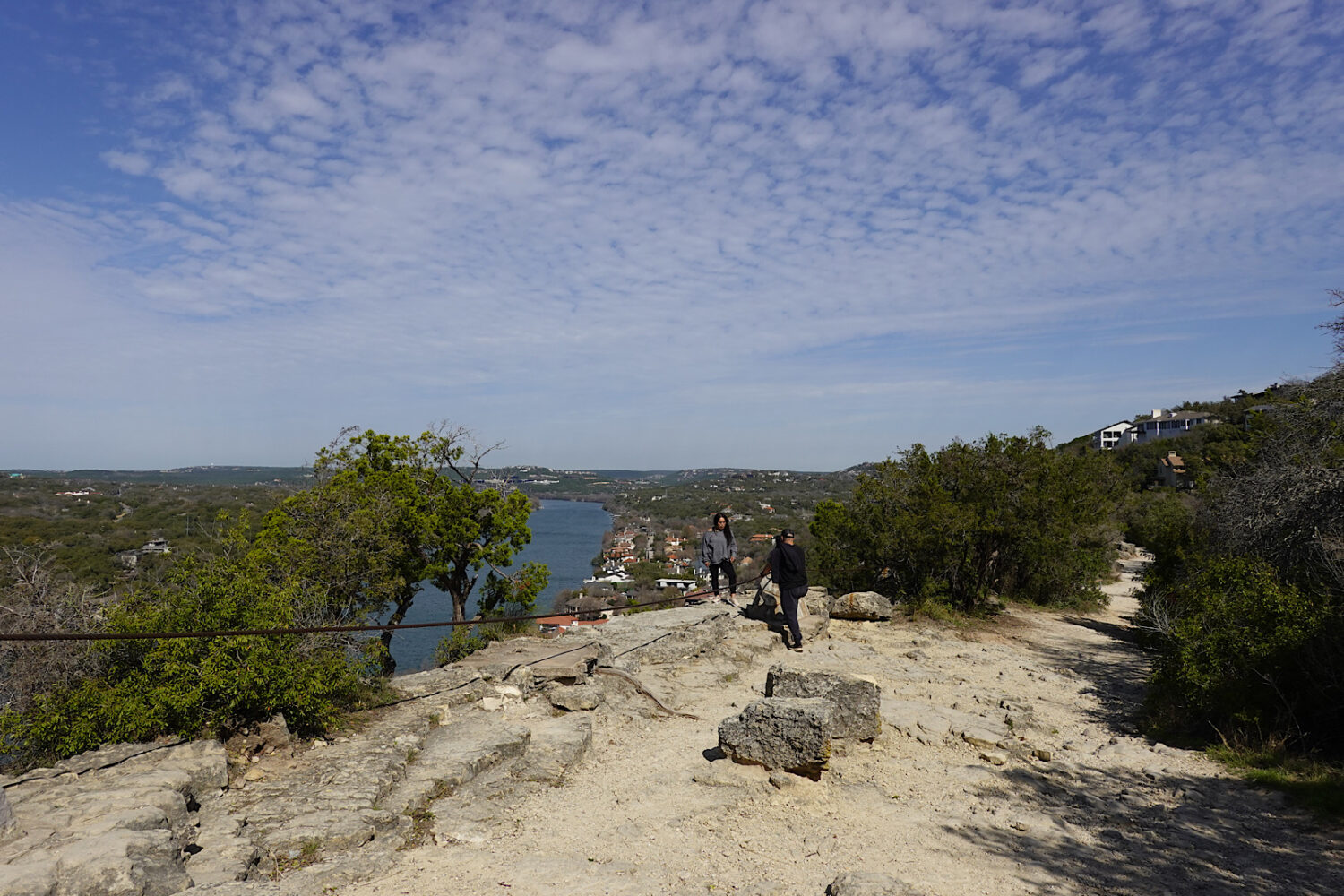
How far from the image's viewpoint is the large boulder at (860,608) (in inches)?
484

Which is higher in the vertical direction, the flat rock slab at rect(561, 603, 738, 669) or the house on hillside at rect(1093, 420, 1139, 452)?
the house on hillside at rect(1093, 420, 1139, 452)

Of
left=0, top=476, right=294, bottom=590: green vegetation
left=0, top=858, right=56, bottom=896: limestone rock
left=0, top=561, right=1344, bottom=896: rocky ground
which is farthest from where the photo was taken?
left=0, top=476, right=294, bottom=590: green vegetation

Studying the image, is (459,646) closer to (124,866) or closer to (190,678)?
(190,678)

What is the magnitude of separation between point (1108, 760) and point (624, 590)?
2170 centimetres

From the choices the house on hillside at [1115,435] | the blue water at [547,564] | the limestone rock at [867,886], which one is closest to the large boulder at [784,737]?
the limestone rock at [867,886]

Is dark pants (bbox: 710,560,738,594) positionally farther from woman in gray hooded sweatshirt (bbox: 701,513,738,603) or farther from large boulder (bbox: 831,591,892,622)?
large boulder (bbox: 831,591,892,622)

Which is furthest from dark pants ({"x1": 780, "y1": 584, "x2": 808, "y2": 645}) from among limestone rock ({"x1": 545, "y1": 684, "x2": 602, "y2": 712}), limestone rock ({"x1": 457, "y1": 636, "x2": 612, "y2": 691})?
limestone rock ({"x1": 545, "y1": 684, "x2": 602, "y2": 712})

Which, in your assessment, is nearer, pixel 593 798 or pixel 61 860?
→ pixel 61 860

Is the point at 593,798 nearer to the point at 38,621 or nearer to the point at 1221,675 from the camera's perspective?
the point at 38,621

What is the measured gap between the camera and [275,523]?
13.1 metres

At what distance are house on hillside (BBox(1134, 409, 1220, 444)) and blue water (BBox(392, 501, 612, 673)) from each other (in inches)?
2146

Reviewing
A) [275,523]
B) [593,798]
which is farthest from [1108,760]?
[275,523]

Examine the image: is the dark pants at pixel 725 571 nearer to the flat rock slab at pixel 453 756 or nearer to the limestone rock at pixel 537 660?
the limestone rock at pixel 537 660

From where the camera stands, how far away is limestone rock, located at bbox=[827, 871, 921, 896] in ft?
13.1
